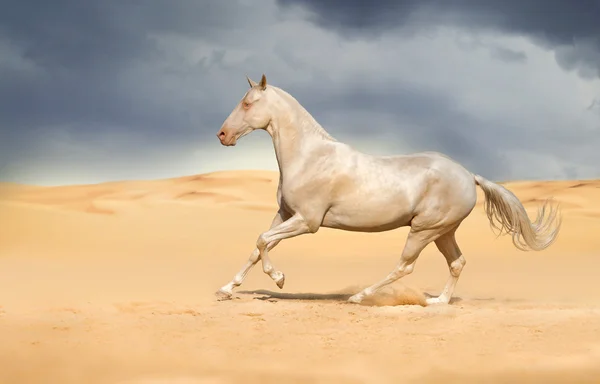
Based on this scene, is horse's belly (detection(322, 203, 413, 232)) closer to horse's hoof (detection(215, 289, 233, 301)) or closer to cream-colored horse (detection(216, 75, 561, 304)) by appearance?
cream-colored horse (detection(216, 75, 561, 304))

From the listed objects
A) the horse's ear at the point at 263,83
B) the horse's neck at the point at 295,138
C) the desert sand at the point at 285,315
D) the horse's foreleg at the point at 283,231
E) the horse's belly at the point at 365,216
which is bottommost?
the desert sand at the point at 285,315

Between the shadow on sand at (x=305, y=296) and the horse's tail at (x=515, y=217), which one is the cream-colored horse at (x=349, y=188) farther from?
the shadow on sand at (x=305, y=296)

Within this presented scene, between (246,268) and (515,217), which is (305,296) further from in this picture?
(515,217)

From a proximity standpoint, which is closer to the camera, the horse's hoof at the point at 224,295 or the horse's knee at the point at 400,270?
the horse's knee at the point at 400,270

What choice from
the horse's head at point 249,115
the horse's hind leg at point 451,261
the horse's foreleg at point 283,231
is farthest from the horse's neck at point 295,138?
the horse's hind leg at point 451,261

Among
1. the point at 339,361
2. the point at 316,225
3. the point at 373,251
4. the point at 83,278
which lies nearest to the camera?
the point at 339,361

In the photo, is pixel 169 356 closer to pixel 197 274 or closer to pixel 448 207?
pixel 448 207

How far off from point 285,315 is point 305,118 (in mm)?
2689

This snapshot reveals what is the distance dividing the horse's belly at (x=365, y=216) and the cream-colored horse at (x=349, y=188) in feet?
0.04

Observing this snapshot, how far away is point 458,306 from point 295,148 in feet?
9.52

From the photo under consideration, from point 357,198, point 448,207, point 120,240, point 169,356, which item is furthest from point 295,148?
point 120,240

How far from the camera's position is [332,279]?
48.4ft

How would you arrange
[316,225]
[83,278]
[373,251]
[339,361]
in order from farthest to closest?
1. [373,251]
2. [83,278]
3. [316,225]
4. [339,361]

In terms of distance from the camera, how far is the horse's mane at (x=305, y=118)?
9.62m
